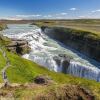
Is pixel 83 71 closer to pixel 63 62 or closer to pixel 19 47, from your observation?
pixel 63 62

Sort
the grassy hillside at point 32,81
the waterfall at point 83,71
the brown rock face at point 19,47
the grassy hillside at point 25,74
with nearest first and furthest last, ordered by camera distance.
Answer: the grassy hillside at point 32,81
the grassy hillside at point 25,74
the waterfall at point 83,71
the brown rock face at point 19,47

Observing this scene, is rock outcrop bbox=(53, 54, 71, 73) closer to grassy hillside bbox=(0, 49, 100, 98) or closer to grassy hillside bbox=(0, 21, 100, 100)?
grassy hillside bbox=(0, 21, 100, 100)

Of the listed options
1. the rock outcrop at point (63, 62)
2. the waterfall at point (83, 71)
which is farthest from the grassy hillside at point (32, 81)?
the rock outcrop at point (63, 62)

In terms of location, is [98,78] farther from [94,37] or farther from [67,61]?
[94,37]

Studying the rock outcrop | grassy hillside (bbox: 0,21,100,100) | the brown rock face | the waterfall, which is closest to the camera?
grassy hillside (bbox: 0,21,100,100)

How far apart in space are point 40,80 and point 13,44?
55368mm

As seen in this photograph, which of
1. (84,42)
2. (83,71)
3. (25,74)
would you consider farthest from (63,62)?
(84,42)

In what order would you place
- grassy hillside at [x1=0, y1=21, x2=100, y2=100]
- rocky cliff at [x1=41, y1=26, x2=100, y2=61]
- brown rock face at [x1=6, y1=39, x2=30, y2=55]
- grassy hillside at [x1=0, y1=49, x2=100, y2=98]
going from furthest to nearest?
rocky cliff at [x1=41, y1=26, x2=100, y2=61], brown rock face at [x1=6, y1=39, x2=30, y2=55], grassy hillside at [x1=0, y1=49, x2=100, y2=98], grassy hillside at [x1=0, y1=21, x2=100, y2=100]

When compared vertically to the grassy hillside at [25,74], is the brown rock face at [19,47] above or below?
below

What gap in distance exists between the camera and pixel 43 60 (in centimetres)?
7169

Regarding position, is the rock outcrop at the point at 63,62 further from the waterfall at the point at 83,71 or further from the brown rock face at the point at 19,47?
the brown rock face at the point at 19,47

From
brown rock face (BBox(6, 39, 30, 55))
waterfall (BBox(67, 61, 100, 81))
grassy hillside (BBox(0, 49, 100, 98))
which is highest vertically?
grassy hillside (BBox(0, 49, 100, 98))

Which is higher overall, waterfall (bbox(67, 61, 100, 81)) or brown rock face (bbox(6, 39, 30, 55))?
brown rock face (bbox(6, 39, 30, 55))

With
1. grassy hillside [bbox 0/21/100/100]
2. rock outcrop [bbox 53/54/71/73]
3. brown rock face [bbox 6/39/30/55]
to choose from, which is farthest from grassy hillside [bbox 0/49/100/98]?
brown rock face [bbox 6/39/30/55]
